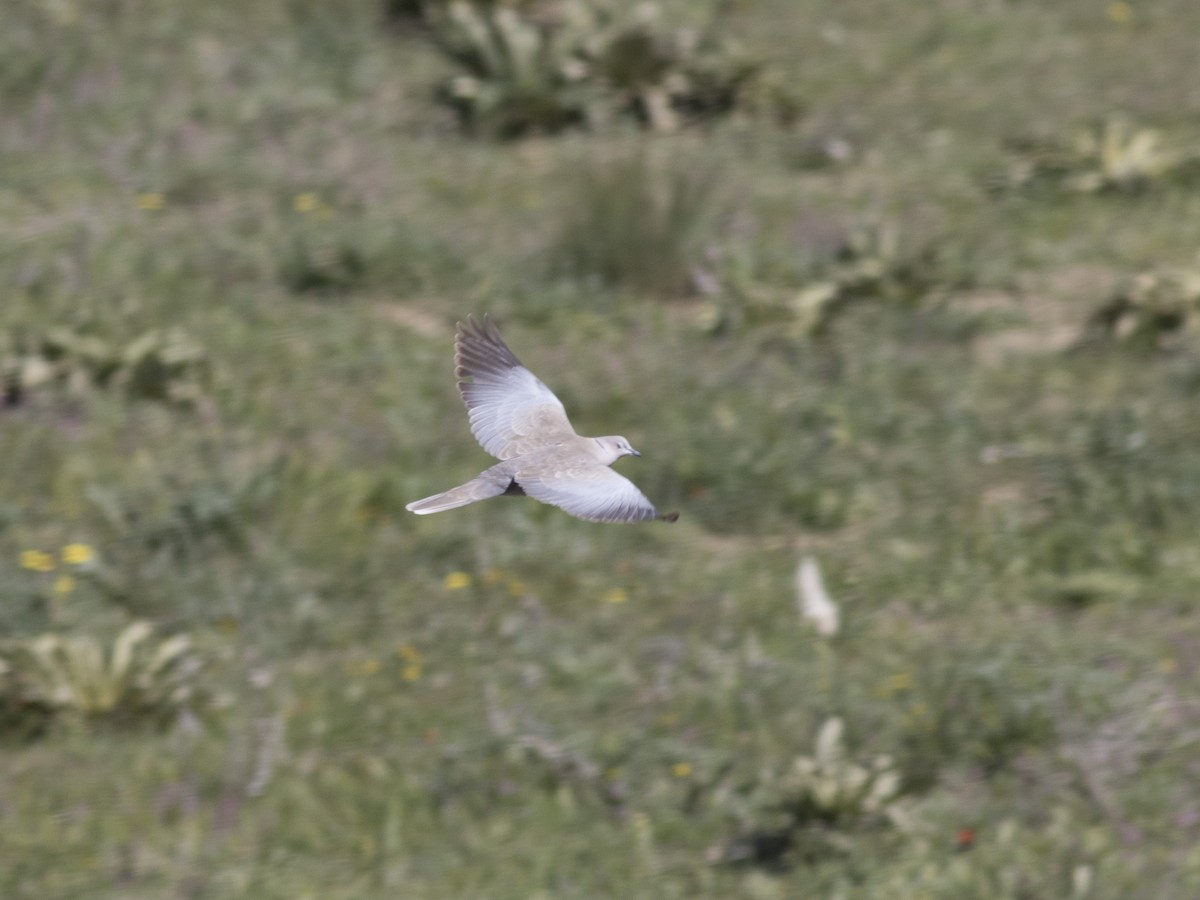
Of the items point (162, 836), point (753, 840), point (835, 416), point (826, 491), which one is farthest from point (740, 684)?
point (162, 836)

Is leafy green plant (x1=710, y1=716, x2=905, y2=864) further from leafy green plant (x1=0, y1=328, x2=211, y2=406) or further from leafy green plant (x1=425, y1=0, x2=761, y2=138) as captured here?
leafy green plant (x1=425, y1=0, x2=761, y2=138)

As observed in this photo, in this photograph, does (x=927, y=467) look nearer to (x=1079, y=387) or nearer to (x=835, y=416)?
(x=835, y=416)

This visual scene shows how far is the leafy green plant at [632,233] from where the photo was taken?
827 cm

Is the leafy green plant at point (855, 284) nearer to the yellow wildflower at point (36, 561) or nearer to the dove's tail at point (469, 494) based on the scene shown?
the yellow wildflower at point (36, 561)

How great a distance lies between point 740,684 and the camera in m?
6.21

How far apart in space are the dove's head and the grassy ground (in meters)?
2.75

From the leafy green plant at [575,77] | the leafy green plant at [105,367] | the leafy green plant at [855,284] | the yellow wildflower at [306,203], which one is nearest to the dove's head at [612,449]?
the leafy green plant at [105,367]

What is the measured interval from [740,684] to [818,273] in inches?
110

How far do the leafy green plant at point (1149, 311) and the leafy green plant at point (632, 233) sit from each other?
2.02m

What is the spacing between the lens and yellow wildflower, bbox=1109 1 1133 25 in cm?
1052

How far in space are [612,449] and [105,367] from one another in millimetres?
4849

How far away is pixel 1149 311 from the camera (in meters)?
7.93

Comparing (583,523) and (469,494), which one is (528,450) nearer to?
(469,494)

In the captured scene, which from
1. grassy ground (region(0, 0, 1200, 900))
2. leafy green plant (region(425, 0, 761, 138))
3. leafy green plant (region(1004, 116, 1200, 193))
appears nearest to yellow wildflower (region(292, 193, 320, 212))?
grassy ground (region(0, 0, 1200, 900))
